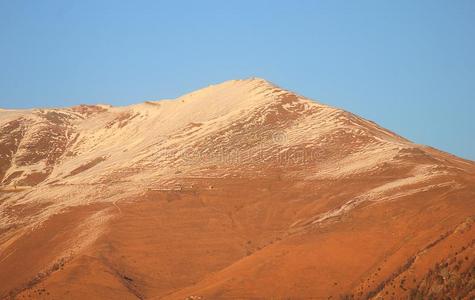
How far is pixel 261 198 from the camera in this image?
151 feet

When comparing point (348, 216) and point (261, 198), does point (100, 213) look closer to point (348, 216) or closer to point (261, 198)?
point (261, 198)

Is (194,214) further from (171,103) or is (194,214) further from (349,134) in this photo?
(171,103)

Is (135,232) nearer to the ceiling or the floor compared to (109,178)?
nearer to the floor

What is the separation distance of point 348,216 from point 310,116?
1905cm

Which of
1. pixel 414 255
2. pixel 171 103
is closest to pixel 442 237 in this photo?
pixel 414 255

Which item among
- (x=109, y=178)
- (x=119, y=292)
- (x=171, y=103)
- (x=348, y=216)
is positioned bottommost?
(x=119, y=292)

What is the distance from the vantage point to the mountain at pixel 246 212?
3372 cm

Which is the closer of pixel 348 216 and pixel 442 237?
pixel 442 237

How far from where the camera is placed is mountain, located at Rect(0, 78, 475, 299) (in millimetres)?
33719

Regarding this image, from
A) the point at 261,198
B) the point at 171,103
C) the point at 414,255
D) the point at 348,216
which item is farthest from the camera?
the point at 171,103

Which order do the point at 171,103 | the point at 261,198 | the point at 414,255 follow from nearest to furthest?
the point at 414,255, the point at 261,198, the point at 171,103

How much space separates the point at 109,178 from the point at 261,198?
1312cm

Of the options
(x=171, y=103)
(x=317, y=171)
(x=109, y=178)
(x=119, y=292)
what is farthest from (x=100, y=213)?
(x=171, y=103)

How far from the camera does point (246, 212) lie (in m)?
44.9
